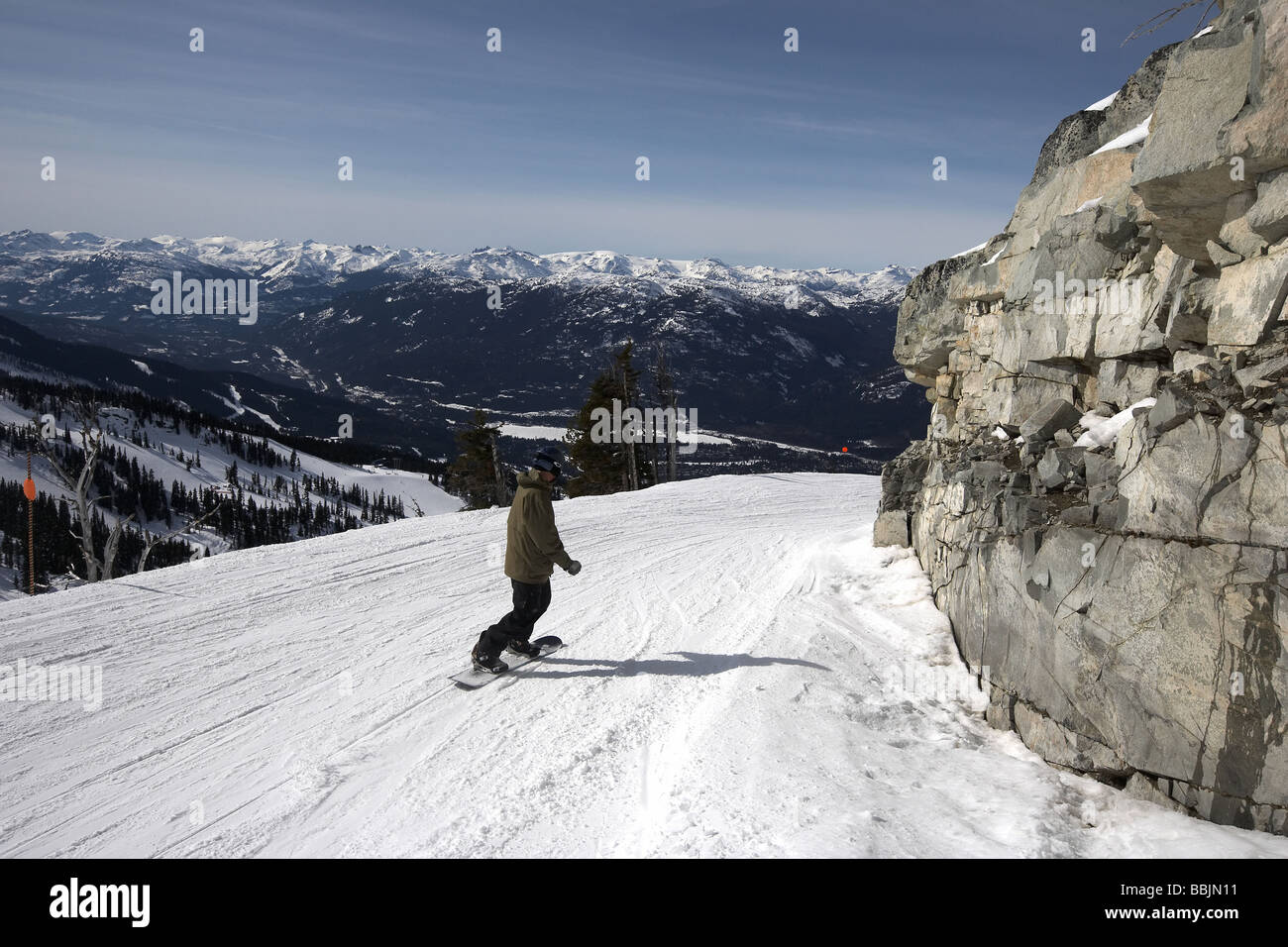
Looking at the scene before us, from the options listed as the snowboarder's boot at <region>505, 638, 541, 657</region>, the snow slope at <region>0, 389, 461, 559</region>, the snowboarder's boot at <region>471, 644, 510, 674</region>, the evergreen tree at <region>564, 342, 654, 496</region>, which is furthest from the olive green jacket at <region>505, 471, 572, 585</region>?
the snow slope at <region>0, 389, 461, 559</region>

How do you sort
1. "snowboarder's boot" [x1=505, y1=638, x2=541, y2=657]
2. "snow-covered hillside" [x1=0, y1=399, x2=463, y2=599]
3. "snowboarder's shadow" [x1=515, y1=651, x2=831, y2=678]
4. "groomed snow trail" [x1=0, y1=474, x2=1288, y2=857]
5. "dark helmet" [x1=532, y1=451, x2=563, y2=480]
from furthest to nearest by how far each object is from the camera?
"snow-covered hillside" [x1=0, y1=399, x2=463, y2=599] < "snowboarder's boot" [x1=505, y1=638, x2=541, y2=657] < "snowboarder's shadow" [x1=515, y1=651, x2=831, y2=678] < "dark helmet" [x1=532, y1=451, x2=563, y2=480] < "groomed snow trail" [x1=0, y1=474, x2=1288, y2=857]

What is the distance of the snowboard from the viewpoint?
7.33 meters

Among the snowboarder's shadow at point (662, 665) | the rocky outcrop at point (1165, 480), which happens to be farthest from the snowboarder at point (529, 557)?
the rocky outcrop at point (1165, 480)

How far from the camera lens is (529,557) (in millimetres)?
7391

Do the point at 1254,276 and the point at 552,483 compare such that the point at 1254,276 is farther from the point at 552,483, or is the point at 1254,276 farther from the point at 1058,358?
the point at 552,483

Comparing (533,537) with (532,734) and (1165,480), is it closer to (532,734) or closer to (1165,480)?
(532,734)

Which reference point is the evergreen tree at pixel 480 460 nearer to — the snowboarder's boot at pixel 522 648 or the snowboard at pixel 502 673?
the snowboard at pixel 502 673

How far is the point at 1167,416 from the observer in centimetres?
575

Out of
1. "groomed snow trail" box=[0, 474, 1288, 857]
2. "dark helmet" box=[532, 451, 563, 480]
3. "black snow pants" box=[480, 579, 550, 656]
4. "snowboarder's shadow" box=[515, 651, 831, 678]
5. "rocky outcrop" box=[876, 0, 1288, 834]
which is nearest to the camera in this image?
"groomed snow trail" box=[0, 474, 1288, 857]

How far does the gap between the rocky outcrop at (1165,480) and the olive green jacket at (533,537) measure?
184 inches

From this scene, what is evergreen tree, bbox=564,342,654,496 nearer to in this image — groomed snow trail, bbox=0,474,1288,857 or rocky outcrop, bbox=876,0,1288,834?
groomed snow trail, bbox=0,474,1288,857

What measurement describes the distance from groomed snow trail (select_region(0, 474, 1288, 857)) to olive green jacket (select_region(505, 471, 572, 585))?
3.91 ft

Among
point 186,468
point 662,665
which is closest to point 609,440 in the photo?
point 662,665
